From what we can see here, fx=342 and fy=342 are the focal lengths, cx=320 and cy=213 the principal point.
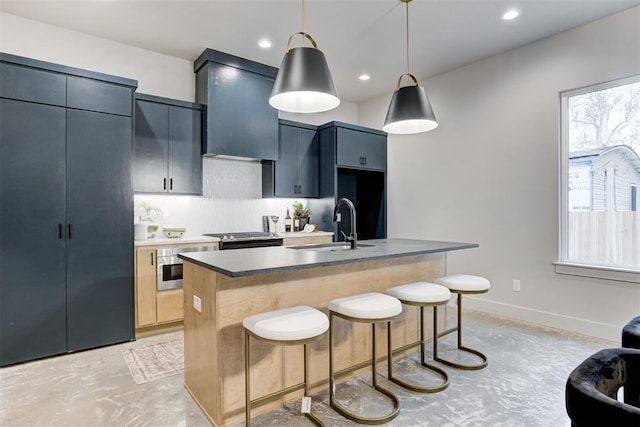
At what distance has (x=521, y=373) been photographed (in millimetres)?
2574

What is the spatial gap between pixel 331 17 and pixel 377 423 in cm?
334

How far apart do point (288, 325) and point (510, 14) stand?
342cm

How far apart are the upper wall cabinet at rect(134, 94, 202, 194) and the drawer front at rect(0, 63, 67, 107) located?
0.74 meters

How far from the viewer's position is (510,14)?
3184 mm

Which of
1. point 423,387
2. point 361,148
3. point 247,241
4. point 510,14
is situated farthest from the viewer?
point 361,148

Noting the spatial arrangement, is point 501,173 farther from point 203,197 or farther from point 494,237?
point 203,197

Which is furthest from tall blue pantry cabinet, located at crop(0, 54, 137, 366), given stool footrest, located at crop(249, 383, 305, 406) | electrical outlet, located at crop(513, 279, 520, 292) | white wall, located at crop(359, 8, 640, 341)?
electrical outlet, located at crop(513, 279, 520, 292)

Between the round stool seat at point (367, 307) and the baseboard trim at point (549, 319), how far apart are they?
8.26ft

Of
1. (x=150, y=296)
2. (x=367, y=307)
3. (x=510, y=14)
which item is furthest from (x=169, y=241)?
(x=510, y=14)

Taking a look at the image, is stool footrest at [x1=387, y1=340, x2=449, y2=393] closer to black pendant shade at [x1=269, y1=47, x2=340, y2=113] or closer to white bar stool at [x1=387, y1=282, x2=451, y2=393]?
white bar stool at [x1=387, y1=282, x2=451, y2=393]

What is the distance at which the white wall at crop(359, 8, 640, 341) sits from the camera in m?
3.29

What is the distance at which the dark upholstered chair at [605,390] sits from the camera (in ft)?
3.34

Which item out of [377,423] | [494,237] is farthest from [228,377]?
[494,237]

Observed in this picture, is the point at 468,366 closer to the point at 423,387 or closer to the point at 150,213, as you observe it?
the point at 423,387
